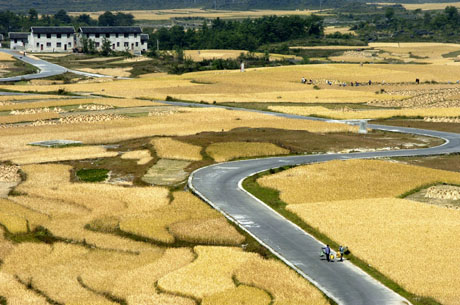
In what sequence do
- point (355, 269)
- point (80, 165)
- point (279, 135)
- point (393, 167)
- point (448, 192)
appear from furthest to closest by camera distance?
point (279, 135)
point (80, 165)
point (393, 167)
point (448, 192)
point (355, 269)

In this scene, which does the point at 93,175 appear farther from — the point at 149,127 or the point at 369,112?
the point at 369,112

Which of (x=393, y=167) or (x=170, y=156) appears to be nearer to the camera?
(x=393, y=167)

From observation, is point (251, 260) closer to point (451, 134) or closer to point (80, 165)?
point (80, 165)

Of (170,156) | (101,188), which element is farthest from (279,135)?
(101,188)

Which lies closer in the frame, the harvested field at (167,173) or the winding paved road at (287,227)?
the winding paved road at (287,227)

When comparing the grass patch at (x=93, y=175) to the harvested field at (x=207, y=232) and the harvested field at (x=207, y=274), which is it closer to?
the harvested field at (x=207, y=232)

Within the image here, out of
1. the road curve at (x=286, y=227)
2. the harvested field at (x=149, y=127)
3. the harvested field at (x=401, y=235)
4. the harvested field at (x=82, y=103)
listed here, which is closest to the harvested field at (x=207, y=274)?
the road curve at (x=286, y=227)

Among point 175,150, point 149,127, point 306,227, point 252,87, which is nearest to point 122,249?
point 306,227
